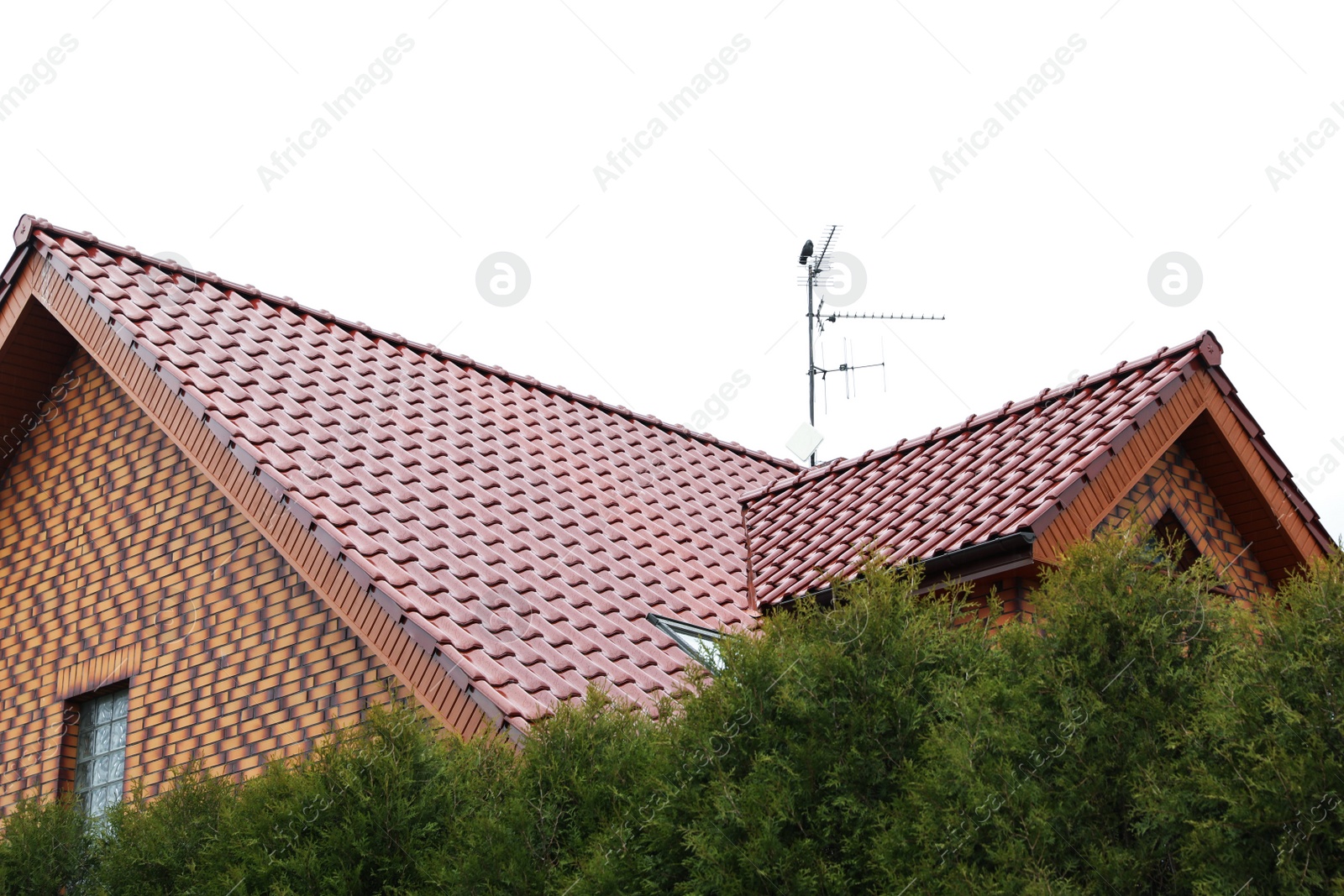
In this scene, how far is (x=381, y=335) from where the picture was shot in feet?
41.8

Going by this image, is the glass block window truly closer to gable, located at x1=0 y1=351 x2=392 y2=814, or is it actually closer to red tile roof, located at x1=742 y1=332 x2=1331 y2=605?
gable, located at x1=0 y1=351 x2=392 y2=814

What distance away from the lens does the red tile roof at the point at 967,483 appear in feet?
30.1

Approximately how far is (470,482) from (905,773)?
6.18 metres

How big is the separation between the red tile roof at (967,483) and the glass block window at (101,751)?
5000 millimetres

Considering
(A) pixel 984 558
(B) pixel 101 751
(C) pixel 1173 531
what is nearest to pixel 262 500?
(B) pixel 101 751

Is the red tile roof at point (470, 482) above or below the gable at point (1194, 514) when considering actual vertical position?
above

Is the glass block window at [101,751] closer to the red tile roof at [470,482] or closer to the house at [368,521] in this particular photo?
the house at [368,521]

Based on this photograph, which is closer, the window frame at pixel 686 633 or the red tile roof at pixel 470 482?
the red tile roof at pixel 470 482

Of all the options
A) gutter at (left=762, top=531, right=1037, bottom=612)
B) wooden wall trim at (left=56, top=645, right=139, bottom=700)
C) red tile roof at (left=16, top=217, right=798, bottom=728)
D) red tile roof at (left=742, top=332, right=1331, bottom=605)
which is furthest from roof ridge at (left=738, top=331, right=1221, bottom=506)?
wooden wall trim at (left=56, top=645, right=139, bottom=700)

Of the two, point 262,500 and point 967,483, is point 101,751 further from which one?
point 967,483

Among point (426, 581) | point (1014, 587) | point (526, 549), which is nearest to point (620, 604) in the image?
point (526, 549)

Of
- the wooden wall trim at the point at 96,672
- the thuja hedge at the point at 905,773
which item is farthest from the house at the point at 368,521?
the thuja hedge at the point at 905,773

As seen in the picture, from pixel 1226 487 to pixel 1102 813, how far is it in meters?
6.68

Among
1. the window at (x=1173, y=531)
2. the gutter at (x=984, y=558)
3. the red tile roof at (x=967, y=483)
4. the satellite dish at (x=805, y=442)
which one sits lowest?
the window at (x=1173, y=531)
